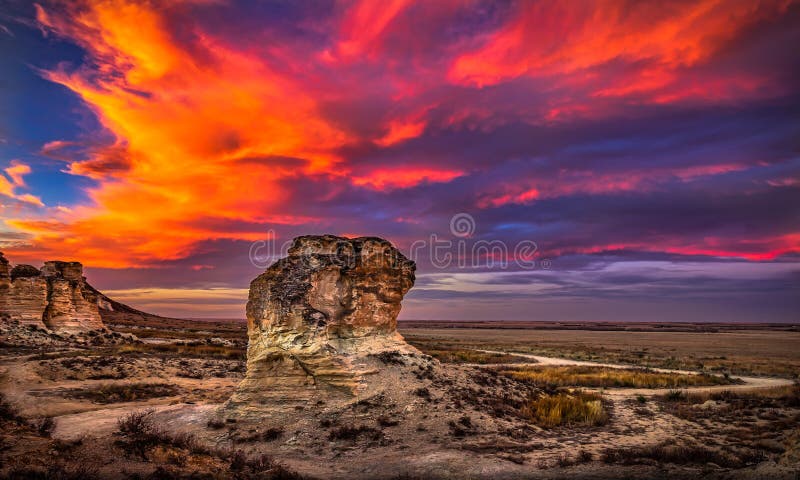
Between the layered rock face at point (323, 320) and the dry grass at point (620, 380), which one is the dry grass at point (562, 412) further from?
the dry grass at point (620, 380)

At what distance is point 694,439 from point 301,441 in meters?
12.0

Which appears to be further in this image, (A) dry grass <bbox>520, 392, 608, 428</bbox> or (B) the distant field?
(B) the distant field

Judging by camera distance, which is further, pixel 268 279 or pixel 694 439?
pixel 268 279

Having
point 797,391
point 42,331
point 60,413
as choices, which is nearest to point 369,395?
point 60,413

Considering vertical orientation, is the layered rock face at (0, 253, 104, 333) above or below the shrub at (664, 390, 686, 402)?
above

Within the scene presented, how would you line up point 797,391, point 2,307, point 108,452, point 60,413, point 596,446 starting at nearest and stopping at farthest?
point 108,452 < point 596,446 < point 60,413 < point 797,391 < point 2,307

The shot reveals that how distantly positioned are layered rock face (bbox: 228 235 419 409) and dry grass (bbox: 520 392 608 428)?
16.4ft

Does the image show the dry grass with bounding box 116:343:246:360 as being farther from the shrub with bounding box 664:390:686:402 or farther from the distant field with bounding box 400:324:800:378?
the shrub with bounding box 664:390:686:402

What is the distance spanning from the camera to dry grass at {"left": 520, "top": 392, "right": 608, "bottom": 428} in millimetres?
15766

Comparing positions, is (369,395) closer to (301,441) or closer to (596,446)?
(301,441)

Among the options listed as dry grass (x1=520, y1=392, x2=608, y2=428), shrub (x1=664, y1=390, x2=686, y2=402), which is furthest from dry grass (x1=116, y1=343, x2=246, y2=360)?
shrub (x1=664, y1=390, x2=686, y2=402)

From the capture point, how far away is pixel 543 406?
16969 millimetres

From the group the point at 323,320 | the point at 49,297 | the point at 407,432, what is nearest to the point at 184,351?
the point at 49,297

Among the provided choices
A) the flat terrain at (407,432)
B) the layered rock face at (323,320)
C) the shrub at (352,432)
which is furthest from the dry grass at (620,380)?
the shrub at (352,432)
